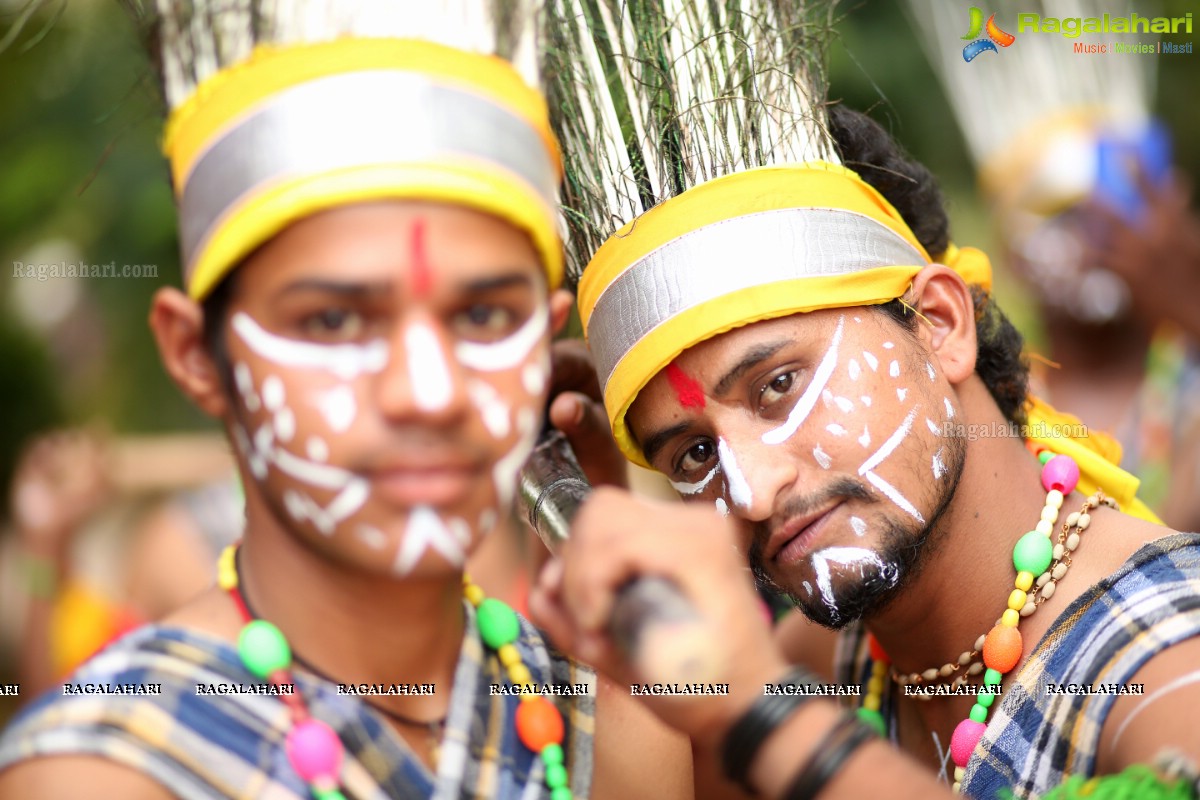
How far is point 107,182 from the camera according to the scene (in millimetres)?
5965

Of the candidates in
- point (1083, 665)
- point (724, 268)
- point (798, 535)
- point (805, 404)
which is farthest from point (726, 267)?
point (1083, 665)

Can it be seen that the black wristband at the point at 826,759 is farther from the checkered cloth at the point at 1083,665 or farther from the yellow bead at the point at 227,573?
the yellow bead at the point at 227,573

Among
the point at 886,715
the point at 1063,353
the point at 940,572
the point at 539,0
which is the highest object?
the point at 539,0

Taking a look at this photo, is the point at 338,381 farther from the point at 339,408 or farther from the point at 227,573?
the point at 227,573

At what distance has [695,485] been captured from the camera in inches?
110

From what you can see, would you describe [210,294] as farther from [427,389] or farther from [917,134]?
[917,134]

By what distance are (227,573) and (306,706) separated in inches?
10.8

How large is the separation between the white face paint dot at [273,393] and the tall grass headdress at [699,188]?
107cm

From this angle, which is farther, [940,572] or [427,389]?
[940,572]

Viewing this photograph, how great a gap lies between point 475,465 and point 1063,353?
569 centimetres

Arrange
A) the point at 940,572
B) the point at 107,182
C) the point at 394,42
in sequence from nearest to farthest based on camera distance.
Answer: the point at 394,42, the point at 940,572, the point at 107,182

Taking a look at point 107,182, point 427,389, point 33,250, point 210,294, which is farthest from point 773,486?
point 33,250

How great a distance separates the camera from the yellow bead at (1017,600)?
2.74 m

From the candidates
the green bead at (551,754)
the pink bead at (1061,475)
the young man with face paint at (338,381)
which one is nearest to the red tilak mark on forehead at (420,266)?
the young man with face paint at (338,381)
